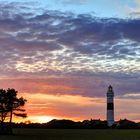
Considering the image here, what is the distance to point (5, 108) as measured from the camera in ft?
310

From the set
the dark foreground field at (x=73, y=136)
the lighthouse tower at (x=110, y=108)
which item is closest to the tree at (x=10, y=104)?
the dark foreground field at (x=73, y=136)

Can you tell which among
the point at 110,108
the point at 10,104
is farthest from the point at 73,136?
the point at 110,108

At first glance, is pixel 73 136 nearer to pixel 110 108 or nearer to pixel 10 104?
pixel 10 104

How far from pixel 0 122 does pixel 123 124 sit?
59.2 m

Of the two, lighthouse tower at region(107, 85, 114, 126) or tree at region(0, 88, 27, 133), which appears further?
lighthouse tower at region(107, 85, 114, 126)

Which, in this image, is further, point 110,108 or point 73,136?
point 110,108

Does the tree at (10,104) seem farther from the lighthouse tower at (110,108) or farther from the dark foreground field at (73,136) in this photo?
Result: the lighthouse tower at (110,108)

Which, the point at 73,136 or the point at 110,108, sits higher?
the point at 110,108

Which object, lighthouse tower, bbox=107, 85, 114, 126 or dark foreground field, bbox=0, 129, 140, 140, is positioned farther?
lighthouse tower, bbox=107, 85, 114, 126

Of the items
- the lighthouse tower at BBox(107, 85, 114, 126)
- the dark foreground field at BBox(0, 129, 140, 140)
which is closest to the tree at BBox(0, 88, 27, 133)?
the dark foreground field at BBox(0, 129, 140, 140)

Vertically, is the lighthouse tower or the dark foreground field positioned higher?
the lighthouse tower

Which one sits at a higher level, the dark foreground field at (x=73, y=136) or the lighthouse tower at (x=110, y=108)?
the lighthouse tower at (x=110, y=108)

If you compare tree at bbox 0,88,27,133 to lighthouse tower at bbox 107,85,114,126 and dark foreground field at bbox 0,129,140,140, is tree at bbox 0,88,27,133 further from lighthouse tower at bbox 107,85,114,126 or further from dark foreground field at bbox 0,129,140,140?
lighthouse tower at bbox 107,85,114,126

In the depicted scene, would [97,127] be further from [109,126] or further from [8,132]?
[8,132]
